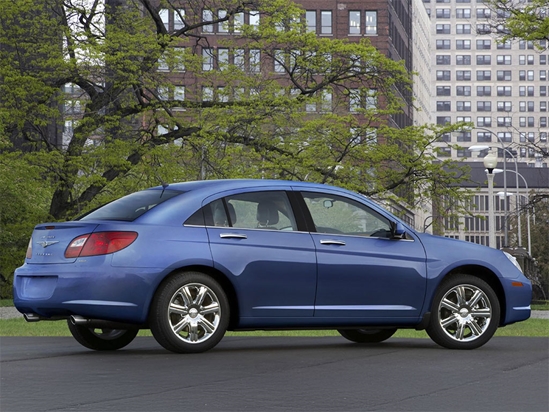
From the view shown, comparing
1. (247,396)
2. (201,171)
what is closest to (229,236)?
(247,396)

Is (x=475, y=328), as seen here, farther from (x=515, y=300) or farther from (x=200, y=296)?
(x=200, y=296)

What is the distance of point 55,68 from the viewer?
31.2m

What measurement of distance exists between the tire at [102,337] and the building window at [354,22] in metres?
85.4

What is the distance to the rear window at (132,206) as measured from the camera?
10016 millimetres

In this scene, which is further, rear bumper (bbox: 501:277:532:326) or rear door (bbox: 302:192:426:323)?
rear bumper (bbox: 501:277:532:326)

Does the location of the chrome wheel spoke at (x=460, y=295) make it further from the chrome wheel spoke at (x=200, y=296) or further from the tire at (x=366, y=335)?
the chrome wheel spoke at (x=200, y=296)

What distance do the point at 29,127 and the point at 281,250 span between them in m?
24.8

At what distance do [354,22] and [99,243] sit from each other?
87147mm

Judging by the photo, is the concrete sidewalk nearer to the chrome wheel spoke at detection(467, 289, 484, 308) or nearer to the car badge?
the chrome wheel spoke at detection(467, 289, 484, 308)

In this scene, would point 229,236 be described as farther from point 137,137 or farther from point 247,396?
point 137,137

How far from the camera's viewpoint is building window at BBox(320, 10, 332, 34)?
93.9 meters

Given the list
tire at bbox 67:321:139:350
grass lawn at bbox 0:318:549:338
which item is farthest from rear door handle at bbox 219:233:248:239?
grass lawn at bbox 0:318:549:338

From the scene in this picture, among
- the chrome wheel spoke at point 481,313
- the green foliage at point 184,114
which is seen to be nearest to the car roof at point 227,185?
the chrome wheel spoke at point 481,313

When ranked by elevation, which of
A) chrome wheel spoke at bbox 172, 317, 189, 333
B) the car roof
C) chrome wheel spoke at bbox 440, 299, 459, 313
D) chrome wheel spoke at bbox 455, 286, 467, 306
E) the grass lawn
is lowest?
the grass lawn
